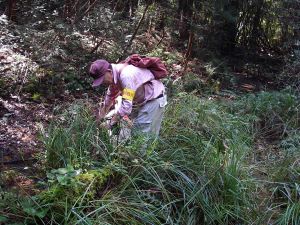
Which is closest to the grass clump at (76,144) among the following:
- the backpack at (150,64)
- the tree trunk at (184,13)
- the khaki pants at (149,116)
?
the khaki pants at (149,116)

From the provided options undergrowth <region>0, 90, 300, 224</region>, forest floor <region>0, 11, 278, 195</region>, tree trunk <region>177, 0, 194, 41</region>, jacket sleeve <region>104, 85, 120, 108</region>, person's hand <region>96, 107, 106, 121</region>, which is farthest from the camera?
tree trunk <region>177, 0, 194, 41</region>

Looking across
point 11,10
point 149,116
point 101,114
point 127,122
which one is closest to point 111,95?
point 101,114

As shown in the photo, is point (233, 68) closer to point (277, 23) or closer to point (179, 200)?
point (277, 23)

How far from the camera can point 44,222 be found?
3.43m

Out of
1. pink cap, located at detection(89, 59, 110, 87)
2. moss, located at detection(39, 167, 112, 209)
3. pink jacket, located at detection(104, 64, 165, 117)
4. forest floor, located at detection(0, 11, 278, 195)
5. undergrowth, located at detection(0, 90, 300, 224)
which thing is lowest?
forest floor, located at detection(0, 11, 278, 195)

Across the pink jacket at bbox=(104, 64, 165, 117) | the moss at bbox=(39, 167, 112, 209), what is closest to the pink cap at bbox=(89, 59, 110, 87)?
the pink jacket at bbox=(104, 64, 165, 117)

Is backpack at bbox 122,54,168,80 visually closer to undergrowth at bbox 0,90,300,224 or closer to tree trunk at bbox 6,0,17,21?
undergrowth at bbox 0,90,300,224

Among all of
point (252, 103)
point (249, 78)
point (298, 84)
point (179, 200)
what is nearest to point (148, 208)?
point (179, 200)

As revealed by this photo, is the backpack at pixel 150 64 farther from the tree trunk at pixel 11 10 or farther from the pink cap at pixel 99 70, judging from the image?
the tree trunk at pixel 11 10

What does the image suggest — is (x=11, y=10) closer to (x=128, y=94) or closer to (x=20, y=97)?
(x=20, y=97)

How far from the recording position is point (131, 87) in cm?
430

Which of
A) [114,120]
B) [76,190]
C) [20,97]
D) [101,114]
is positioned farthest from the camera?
[20,97]

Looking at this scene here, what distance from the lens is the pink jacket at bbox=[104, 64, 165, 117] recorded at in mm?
4230

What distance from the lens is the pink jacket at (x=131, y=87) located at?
4.23 meters
